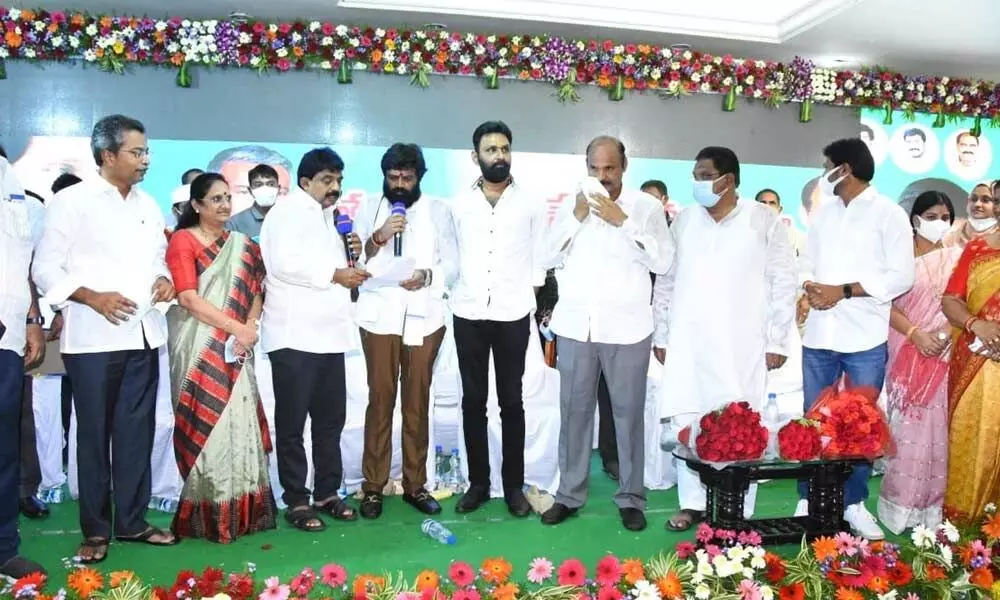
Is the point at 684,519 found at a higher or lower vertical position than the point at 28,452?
lower

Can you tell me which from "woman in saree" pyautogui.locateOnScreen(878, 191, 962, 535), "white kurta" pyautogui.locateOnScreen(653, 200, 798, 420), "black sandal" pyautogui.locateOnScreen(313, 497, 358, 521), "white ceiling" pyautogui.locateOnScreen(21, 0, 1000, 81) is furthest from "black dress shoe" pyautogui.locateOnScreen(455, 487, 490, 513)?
"white ceiling" pyautogui.locateOnScreen(21, 0, 1000, 81)

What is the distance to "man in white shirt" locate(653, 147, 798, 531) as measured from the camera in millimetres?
3670

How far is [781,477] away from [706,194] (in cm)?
123

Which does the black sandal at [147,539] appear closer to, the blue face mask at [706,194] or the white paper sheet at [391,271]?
the white paper sheet at [391,271]

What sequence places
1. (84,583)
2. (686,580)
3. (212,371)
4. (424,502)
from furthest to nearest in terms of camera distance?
(424,502) → (212,371) → (686,580) → (84,583)

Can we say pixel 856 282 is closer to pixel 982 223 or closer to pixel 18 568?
pixel 982 223

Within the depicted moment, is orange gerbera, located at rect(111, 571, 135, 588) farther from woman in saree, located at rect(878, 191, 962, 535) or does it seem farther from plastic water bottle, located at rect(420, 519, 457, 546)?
woman in saree, located at rect(878, 191, 962, 535)

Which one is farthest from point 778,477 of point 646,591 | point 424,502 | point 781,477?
point 424,502

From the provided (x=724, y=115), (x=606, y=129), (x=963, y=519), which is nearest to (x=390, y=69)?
(x=606, y=129)

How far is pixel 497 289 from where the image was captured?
151 inches

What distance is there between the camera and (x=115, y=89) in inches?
256

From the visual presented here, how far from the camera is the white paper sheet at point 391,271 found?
370 centimetres

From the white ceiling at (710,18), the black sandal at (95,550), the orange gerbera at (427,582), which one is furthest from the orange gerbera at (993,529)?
the white ceiling at (710,18)

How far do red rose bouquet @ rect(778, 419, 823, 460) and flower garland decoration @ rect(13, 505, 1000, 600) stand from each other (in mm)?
539
